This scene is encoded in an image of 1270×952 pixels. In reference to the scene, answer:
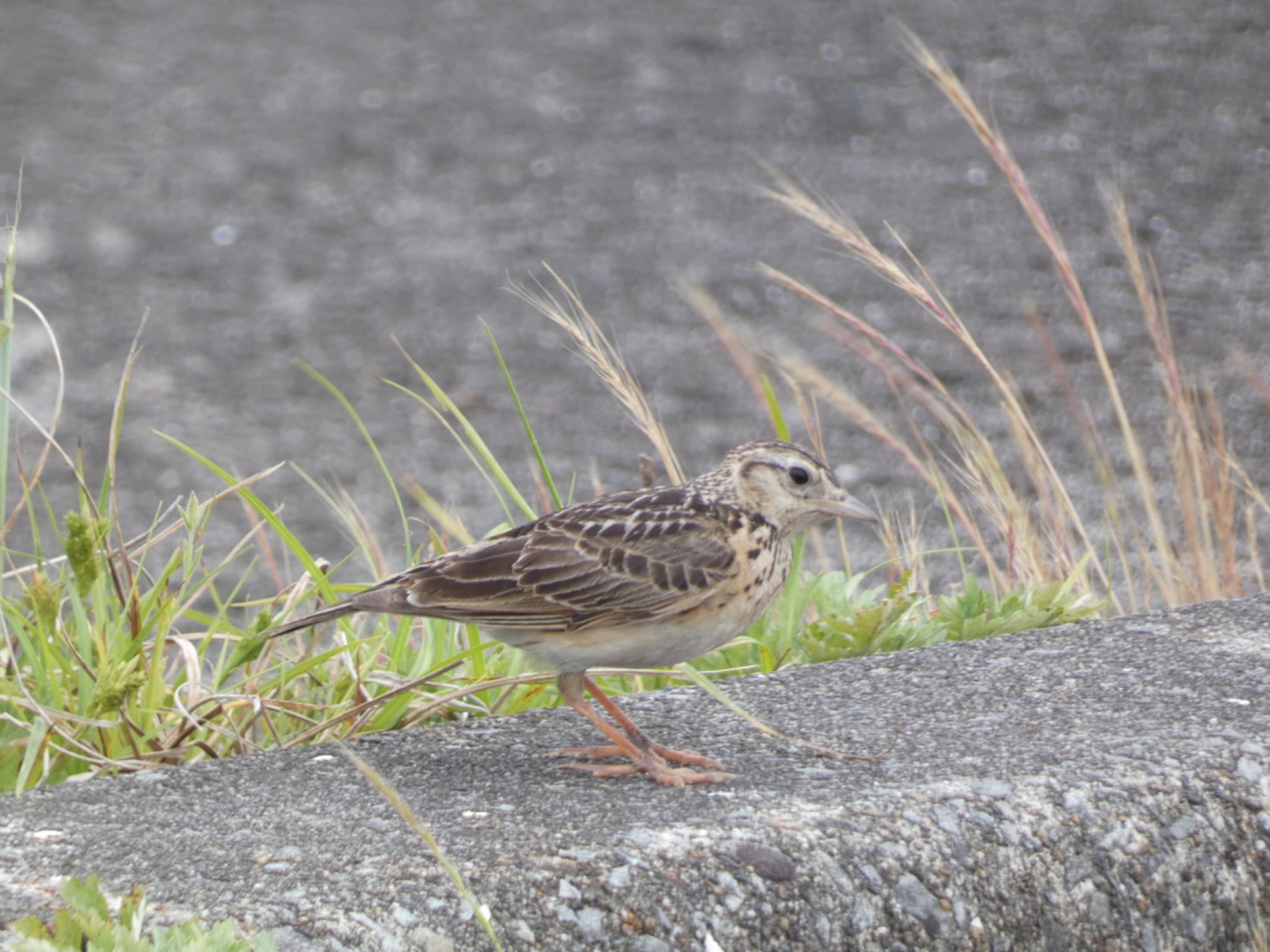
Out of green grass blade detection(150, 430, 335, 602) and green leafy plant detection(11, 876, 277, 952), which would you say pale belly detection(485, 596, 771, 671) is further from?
green leafy plant detection(11, 876, 277, 952)

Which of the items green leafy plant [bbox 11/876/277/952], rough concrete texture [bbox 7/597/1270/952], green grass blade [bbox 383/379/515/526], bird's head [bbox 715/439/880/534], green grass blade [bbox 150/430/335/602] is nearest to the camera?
green leafy plant [bbox 11/876/277/952]

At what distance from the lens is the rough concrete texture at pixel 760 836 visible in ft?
9.05

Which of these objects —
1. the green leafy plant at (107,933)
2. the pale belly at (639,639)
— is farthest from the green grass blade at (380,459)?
the green leafy plant at (107,933)

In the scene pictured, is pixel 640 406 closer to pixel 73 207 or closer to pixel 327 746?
pixel 327 746

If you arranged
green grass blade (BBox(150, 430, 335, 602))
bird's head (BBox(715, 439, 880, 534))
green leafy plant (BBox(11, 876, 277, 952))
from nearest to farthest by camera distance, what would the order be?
1. green leafy plant (BBox(11, 876, 277, 952))
2. bird's head (BBox(715, 439, 880, 534))
3. green grass blade (BBox(150, 430, 335, 602))

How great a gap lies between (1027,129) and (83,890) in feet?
31.8

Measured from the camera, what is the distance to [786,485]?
152 inches

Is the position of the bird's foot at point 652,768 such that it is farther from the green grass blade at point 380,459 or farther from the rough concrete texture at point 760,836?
the green grass blade at point 380,459

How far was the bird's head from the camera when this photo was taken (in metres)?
3.84

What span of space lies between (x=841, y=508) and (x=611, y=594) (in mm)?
677

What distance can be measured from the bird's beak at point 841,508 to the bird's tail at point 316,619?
1085 millimetres

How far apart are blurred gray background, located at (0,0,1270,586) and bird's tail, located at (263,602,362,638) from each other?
3.54 metres

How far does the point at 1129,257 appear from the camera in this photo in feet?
16.1

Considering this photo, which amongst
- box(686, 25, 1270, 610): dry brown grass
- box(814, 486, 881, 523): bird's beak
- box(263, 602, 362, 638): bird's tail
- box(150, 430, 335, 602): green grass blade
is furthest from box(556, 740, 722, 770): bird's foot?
box(686, 25, 1270, 610): dry brown grass
